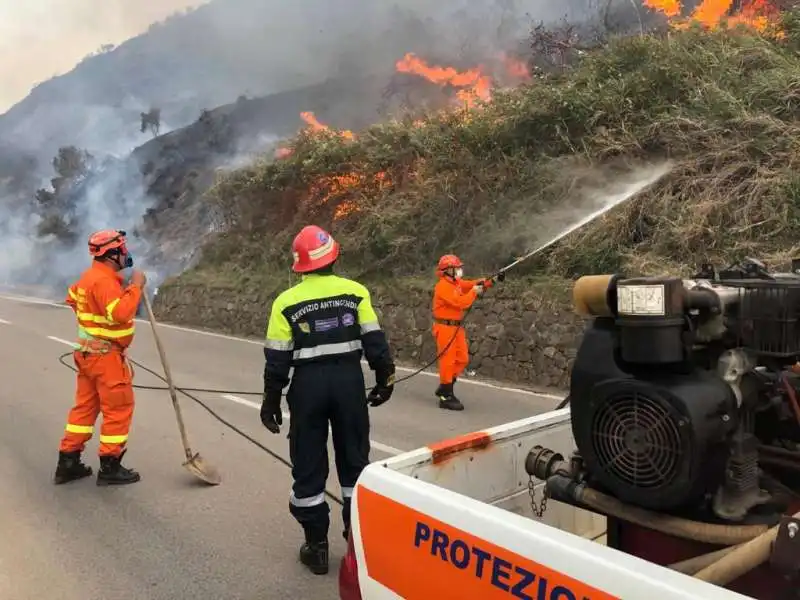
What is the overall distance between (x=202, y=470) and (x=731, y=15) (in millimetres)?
14036

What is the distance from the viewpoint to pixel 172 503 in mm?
5297

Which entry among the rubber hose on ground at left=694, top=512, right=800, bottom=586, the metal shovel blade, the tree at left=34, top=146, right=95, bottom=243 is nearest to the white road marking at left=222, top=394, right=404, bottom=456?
the metal shovel blade

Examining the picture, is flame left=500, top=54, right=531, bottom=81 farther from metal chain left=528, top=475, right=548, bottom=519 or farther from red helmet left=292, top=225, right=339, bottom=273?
metal chain left=528, top=475, right=548, bottom=519

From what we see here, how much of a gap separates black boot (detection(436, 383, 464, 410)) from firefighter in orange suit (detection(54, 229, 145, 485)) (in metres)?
3.64

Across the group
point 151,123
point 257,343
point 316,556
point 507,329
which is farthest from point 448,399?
point 151,123

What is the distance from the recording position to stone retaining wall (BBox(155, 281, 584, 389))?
9.47 m

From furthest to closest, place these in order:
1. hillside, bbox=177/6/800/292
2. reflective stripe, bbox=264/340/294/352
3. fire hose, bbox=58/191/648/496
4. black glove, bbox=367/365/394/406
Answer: hillside, bbox=177/6/800/292, fire hose, bbox=58/191/648/496, black glove, bbox=367/365/394/406, reflective stripe, bbox=264/340/294/352

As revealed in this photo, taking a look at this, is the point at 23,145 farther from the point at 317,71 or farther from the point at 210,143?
the point at 210,143

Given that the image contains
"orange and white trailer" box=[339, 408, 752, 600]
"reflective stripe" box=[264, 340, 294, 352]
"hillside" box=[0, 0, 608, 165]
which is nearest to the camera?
"orange and white trailer" box=[339, 408, 752, 600]

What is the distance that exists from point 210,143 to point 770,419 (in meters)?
33.7

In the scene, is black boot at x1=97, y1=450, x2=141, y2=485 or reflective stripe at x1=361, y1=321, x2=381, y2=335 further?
black boot at x1=97, y1=450, x2=141, y2=485

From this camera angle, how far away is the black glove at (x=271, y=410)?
13.5ft

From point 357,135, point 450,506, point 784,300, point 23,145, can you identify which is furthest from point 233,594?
point 23,145

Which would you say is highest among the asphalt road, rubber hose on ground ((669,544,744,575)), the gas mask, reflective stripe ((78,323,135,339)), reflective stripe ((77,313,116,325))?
the gas mask
